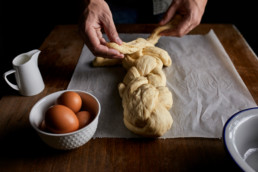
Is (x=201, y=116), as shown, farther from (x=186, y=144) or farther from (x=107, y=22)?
(x=107, y=22)

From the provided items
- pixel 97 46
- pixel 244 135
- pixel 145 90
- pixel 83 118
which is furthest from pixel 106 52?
pixel 244 135

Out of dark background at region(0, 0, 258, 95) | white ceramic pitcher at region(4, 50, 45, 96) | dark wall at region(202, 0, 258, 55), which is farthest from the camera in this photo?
dark background at region(0, 0, 258, 95)

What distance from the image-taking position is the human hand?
1312 mm

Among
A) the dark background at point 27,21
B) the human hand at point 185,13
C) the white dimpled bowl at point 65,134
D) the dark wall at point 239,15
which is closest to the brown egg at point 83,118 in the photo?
the white dimpled bowl at point 65,134

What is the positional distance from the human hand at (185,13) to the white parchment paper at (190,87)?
168 millimetres

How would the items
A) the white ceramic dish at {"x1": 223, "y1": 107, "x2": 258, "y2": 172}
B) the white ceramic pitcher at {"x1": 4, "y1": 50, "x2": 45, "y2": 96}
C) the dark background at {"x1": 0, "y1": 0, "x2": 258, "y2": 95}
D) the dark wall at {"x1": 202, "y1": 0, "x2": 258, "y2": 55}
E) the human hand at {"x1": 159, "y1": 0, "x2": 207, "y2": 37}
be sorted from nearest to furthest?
the white ceramic dish at {"x1": 223, "y1": 107, "x2": 258, "y2": 172} < the white ceramic pitcher at {"x1": 4, "y1": 50, "x2": 45, "y2": 96} < the human hand at {"x1": 159, "y1": 0, "x2": 207, "y2": 37} < the dark wall at {"x1": 202, "y1": 0, "x2": 258, "y2": 55} < the dark background at {"x1": 0, "y1": 0, "x2": 258, "y2": 95}

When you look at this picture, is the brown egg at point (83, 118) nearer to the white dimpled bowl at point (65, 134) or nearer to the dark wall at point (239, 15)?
the white dimpled bowl at point (65, 134)

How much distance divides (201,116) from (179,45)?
0.65 m

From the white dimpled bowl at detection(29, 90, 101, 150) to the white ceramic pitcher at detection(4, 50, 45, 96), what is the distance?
247 mm

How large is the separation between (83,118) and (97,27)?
557 millimetres

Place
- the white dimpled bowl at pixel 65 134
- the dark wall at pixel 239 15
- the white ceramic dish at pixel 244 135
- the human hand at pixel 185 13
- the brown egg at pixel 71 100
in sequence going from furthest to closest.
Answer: the dark wall at pixel 239 15 < the human hand at pixel 185 13 < the brown egg at pixel 71 100 < the white dimpled bowl at pixel 65 134 < the white ceramic dish at pixel 244 135

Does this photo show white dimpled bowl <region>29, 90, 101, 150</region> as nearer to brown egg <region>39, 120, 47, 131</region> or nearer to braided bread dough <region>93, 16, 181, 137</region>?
brown egg <region>39, 120, 47, 131</region>

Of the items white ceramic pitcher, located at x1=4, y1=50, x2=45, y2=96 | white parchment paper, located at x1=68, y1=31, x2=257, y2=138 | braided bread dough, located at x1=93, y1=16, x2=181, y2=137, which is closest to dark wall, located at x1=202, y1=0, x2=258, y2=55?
white parchment paper, located at x1=68, y1=31, x2=257, y2=138

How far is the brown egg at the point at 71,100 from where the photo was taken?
34.2 inches
